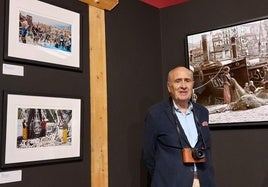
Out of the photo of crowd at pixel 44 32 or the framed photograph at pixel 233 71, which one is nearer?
the photo of crowd at pixel 44 32

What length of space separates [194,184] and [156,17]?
200 centimetres

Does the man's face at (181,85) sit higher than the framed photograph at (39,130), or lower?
higher

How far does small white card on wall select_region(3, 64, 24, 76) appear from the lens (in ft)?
6.89

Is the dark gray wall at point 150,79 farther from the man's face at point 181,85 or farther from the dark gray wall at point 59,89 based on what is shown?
the man's face at point 181,85

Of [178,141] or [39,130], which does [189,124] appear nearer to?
[178,141]

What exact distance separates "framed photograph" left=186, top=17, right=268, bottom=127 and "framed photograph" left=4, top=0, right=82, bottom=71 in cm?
128

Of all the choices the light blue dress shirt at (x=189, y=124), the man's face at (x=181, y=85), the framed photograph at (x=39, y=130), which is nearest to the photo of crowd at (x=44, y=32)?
the framed photograph at (x=39, y=130)

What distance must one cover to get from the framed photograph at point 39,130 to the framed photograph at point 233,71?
1.34 metres

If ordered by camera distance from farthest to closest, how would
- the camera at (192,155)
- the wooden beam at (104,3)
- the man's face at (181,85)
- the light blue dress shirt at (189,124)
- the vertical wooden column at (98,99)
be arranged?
the wooden beam at (104,3), the vertical wooden column at (98,99), the man's face at (181,85), the light blue dress shirt at (189,124), the camera at (192,155)

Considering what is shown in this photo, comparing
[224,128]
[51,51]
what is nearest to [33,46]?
[51,51]

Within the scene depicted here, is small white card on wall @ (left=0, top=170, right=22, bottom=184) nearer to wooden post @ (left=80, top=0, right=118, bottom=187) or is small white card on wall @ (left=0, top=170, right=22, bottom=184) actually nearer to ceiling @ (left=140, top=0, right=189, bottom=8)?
wooden post @ (left=80, top=0, right=118, bottom=187)

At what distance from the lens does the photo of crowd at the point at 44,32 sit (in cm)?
223

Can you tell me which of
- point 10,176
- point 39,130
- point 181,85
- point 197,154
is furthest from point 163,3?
point 10,176

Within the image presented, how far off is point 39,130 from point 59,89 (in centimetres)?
36
